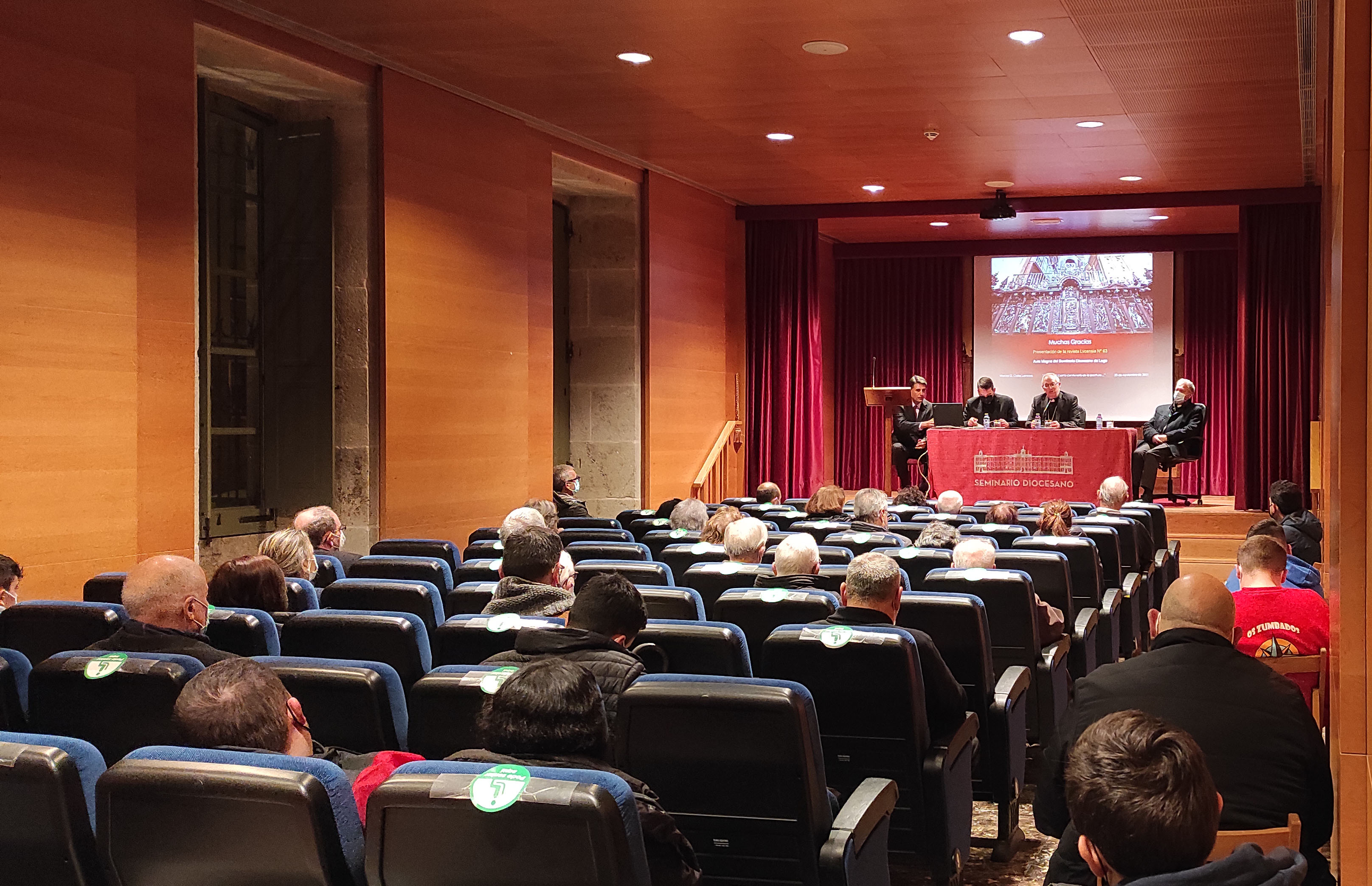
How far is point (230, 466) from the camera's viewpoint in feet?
28.8

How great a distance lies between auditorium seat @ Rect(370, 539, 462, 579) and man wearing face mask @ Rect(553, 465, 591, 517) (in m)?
2.52

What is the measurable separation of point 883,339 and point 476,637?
1525 centimetres

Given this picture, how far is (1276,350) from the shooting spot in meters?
12.6

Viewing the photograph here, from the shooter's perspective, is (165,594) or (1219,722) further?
(165,594)

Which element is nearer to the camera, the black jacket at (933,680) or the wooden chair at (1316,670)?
the black jacket at (933,680)

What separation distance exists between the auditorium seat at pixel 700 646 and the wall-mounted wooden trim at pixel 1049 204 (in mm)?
10838

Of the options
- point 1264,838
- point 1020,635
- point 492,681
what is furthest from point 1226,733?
point 1020,635

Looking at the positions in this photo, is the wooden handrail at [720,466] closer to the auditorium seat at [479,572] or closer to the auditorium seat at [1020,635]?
the auditorium seat at [479,572]

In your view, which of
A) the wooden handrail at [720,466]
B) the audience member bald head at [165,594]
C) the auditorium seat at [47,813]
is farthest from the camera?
the wooden handrail at [720,466]

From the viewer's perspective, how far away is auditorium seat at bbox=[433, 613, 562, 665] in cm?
344

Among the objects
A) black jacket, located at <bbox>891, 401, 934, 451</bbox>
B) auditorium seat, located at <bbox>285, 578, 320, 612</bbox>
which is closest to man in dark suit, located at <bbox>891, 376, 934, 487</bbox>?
black jacket, located at <bbox>891, 401, 934, 451</bbox>

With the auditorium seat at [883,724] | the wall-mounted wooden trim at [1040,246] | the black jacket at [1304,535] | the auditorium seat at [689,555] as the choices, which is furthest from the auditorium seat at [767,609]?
the wall-mounted wooden trim at [1040,246]

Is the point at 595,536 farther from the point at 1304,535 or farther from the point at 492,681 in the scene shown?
the point at 492,681

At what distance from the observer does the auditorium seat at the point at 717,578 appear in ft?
15.6
